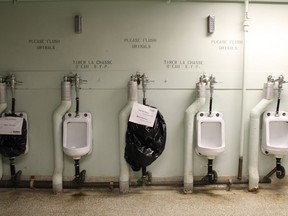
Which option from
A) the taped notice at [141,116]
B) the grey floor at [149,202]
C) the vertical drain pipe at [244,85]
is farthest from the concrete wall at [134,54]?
the grey floor at [149,202]

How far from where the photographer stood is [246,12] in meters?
2.42

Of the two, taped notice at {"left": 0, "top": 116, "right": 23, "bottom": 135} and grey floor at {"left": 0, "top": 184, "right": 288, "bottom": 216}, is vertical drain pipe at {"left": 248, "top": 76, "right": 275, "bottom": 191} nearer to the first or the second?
grey floor at {"left": 0, "top": 184, "right": 288, "bottom": 216}

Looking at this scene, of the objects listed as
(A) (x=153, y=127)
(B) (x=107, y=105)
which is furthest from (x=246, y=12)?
(B) (x=107, y=105)

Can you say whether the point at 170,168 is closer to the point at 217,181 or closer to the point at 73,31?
the point at 217,181

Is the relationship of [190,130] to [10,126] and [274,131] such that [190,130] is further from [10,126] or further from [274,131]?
[10,126]

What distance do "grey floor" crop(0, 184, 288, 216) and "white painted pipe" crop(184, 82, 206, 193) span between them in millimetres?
126

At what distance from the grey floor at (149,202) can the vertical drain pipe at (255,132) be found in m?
0.13

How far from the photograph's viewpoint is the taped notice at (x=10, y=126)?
2422mm

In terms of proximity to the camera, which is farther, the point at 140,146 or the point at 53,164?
the point at 53,164

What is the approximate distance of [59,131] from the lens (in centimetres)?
245

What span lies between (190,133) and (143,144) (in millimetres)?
447

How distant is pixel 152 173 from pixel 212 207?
0.65 m

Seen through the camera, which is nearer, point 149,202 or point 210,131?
point 149,202

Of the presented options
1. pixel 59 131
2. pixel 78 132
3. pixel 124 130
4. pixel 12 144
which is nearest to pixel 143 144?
pixel 124 130
